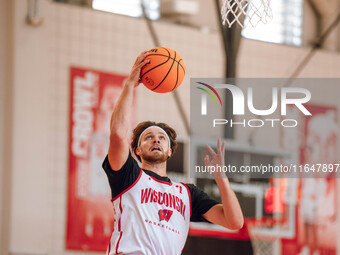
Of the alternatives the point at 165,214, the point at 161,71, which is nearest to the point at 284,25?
the point at 161,71

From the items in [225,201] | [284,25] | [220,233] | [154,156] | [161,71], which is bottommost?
[220,233]

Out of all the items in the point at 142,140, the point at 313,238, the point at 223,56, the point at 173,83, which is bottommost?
the point at 313,238

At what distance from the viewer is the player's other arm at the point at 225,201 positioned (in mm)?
5055

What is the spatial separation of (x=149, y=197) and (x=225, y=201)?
528 mm

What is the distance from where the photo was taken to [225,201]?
5086mm

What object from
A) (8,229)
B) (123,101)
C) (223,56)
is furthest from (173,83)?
(223,56)

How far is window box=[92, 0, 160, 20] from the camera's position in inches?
461

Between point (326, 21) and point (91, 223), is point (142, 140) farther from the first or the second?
point (326, 21)

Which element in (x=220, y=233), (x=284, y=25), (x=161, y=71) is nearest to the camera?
(x=161, y=71)

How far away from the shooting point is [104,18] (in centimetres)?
1157

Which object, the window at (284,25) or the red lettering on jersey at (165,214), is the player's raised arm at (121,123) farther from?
the window at (284,25)

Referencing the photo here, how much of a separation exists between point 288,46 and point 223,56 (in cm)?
159

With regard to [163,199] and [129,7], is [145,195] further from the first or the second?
[129,7]

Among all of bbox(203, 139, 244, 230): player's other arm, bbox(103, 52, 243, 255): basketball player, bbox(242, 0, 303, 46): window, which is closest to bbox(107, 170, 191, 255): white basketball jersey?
bbox(103, 52, 243, 255): basketball player
